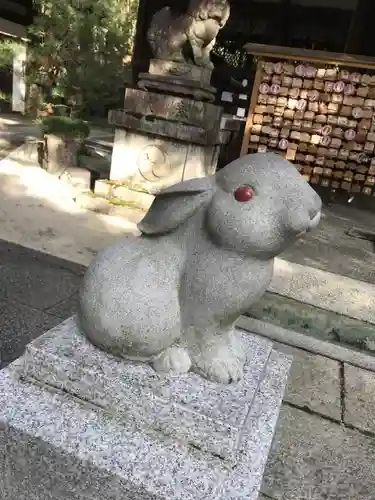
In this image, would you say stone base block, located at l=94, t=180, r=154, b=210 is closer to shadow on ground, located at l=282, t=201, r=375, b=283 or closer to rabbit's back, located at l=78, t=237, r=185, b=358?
shadow on ground, located at l=282, t=201, r=375, b=283

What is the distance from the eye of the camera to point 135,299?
1568mm

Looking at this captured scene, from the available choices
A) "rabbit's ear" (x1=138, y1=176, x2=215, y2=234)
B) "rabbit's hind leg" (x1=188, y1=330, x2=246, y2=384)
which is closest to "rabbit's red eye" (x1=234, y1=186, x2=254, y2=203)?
"rabbit's ear" (x1=138, y1=176, x2=215, y2=234)

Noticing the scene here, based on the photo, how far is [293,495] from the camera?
187cm

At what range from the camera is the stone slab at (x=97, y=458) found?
1410 mm

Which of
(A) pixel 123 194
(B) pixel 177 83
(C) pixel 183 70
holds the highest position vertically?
(C) pixel 183 70

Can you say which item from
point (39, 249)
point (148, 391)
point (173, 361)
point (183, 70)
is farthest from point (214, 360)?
point (183, 70)

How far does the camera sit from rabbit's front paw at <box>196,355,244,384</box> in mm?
1670

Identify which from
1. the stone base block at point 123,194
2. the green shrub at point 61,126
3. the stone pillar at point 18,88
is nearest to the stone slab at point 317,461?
the stone base block at point 123,194

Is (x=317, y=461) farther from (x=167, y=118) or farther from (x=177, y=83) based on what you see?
(x=177, y=83)

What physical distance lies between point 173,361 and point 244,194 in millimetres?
691

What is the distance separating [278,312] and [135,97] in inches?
136

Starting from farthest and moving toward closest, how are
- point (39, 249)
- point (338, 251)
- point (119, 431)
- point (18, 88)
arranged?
point (18, 88) < point (338, 251) < point (39, 249) < point (119, 431)

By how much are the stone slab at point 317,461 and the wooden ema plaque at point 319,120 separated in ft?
19.0

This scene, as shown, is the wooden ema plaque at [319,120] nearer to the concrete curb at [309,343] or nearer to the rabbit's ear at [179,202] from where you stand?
the concrete curb at [309,343]
